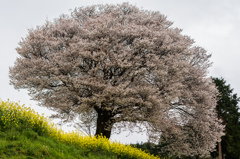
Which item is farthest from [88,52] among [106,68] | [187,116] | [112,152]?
[187,116]

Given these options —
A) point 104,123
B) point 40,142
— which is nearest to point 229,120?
point 104,123

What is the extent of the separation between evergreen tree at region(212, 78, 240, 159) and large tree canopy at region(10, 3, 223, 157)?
15.2 metres

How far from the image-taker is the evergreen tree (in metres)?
35.8

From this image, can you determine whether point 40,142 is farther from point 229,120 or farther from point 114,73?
point 229,120

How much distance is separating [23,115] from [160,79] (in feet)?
38.3

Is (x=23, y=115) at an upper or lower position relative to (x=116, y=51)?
lower

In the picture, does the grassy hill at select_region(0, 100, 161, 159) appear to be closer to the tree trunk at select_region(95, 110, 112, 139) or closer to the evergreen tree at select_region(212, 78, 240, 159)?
the tree trunk at select_region(95, 110, 112, 139)

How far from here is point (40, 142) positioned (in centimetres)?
1152

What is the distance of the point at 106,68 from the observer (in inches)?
725

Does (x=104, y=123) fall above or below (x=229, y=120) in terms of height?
below

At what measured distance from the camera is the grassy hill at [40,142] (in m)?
10.2

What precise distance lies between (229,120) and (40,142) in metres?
35.6

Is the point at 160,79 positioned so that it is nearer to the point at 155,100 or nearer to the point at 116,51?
the point at 155,100

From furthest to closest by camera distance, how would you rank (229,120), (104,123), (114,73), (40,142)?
1. (229,120)
2. (104,123)
3. (114,73)
4. (40,142)
